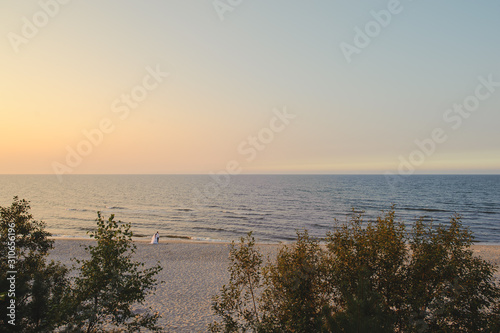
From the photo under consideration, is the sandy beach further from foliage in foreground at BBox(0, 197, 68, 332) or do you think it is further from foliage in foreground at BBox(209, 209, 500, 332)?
foliage in foreground at BBox(209, 209, 500, 332)

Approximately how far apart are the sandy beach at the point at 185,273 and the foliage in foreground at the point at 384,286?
30.1 ft

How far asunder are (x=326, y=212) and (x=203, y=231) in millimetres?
33839

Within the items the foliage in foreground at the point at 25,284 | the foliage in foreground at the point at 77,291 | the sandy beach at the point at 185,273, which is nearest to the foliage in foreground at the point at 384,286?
the foliage in foreground at the point at 77,291

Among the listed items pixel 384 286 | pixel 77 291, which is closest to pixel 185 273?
pixel 77 291

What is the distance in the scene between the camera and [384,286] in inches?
454

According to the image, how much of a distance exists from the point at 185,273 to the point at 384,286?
75.2ft

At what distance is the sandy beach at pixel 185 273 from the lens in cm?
2057

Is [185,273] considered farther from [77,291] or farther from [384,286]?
[384,286]

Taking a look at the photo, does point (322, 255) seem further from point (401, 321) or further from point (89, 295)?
point (89, 295)

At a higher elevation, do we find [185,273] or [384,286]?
[384,286]

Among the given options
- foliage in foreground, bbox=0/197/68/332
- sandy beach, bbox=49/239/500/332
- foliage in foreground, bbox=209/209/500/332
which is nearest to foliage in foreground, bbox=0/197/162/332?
foliage in foreground, bbox=0/197/68/332

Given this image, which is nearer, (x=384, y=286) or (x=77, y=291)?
(x=77, y=291)

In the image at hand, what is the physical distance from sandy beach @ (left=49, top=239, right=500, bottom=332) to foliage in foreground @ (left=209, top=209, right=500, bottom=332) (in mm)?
9190

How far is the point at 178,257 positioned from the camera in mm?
36562
